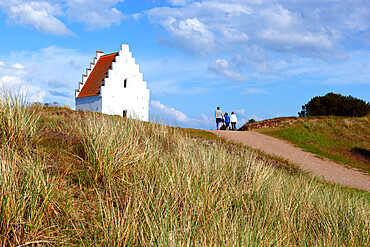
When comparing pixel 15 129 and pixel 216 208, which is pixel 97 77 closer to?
pixel 15 129

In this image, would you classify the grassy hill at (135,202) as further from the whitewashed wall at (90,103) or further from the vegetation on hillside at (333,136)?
the whitewashed wall at (90,103)

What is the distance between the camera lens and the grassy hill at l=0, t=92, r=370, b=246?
12.9ft

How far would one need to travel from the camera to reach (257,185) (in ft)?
19.8

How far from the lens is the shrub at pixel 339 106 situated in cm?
3265

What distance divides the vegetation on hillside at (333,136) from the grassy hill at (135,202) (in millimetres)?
13151

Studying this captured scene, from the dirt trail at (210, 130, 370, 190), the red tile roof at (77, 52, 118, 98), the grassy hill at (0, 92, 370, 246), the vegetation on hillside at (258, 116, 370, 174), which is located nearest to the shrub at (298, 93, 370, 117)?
the vegetation on hillside at (258, 116, 370, 174)

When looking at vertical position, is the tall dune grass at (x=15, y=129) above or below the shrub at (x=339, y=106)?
below

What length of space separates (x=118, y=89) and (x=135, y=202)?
29.0 m

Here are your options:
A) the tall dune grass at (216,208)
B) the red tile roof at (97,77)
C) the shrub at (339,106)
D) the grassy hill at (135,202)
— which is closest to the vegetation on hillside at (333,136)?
the shrub at (339,106)

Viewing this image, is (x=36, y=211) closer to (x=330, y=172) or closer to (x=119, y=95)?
(x=330, y=172)

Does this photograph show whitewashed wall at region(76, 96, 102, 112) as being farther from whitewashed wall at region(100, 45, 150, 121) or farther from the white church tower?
whitewashed wall at region(100, 45, 150, 121)

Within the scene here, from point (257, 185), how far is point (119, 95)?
2776 cm

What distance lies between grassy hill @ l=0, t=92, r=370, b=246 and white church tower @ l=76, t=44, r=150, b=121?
79.9 feet

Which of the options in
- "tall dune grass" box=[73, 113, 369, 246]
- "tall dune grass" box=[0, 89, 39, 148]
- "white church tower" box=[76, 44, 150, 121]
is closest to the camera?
"tall dune grass" box=[73, 113, 369, 246]
